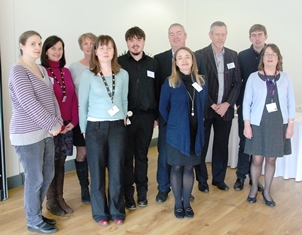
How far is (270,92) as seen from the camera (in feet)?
10.0

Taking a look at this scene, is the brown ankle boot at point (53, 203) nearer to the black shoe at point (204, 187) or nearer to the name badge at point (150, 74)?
the name badge at point (150, 74)

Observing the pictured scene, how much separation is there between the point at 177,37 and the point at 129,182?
4.95ft

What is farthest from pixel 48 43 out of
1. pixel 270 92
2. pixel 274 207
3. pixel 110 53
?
pixel 274 207

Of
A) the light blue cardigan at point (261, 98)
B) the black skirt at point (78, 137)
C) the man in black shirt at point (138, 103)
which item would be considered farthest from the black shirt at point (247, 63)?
the black skirt at point (78, 137)

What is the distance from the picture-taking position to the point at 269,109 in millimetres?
3049

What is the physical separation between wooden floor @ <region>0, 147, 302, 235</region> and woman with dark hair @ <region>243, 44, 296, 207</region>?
1.65 feet

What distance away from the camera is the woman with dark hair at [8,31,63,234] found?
2.38 m

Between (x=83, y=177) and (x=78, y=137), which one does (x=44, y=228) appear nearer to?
(x=83, y=177)

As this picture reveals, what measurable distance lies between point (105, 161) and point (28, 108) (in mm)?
769

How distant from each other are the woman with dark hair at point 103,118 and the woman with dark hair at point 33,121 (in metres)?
0.28

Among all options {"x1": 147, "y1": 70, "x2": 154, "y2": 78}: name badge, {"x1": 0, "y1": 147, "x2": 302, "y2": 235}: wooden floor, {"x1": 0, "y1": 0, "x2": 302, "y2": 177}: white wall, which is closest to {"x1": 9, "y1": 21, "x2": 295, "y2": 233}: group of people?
{"x1": 147, "y1": 70, "x2": 154, "y2": 78}: name badge

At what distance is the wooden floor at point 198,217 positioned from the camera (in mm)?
2709

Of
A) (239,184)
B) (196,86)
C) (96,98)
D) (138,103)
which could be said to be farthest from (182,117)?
(239,184)

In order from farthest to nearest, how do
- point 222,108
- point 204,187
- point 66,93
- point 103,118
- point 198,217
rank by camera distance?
point 204,187 < point 222,108 < point 198,217 < point 66,93 < point 103,118
